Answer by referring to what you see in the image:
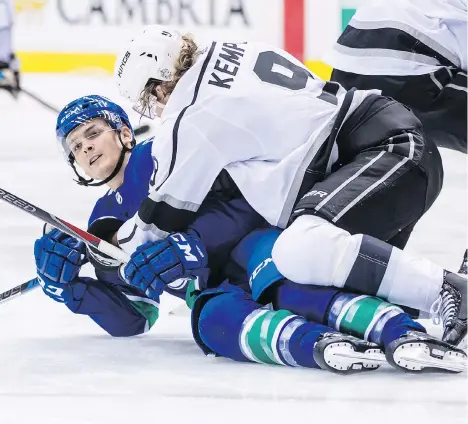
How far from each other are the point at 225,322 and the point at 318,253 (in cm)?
25

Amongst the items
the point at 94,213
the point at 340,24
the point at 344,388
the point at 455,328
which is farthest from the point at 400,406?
the point at 340,24

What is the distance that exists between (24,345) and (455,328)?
3.02 feet

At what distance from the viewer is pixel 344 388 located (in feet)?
6.56

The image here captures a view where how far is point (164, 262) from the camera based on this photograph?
7.55 feet

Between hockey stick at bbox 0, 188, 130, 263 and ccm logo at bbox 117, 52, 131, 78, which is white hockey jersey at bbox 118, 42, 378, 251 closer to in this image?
hockey stick at bbox 0, 188, 130, 263

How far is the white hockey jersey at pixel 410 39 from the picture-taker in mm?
2932

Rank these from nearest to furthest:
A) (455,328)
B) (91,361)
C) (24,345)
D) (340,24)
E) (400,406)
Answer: (400,406), (455,328), (91,361), (24,345), (340,24)

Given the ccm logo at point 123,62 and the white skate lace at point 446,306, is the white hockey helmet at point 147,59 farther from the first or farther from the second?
the white skate lace at point 446,306

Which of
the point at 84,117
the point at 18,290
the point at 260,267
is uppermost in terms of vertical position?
the point at 84,117

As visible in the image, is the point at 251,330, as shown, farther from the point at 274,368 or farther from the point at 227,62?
the point at 227,62

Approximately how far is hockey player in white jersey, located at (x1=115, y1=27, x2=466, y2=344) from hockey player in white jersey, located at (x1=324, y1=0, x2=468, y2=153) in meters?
0.47

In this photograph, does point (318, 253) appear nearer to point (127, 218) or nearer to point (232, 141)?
point (232, 141)

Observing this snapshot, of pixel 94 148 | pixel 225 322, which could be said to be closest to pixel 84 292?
pixel 94 148

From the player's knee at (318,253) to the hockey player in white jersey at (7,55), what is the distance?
13.0ft
